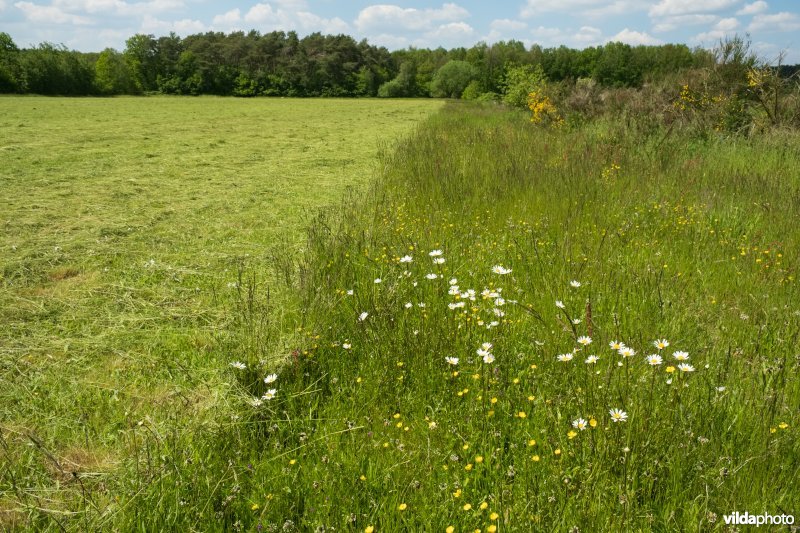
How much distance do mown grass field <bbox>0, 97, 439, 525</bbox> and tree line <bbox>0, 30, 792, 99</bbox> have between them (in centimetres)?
A: 5220

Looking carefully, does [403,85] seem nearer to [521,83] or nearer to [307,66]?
[307,66]

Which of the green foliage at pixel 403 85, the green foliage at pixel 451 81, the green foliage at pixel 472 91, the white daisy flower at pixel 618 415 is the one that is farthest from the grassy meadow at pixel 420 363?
the green foliage at pixel 451 81

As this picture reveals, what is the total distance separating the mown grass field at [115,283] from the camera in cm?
234

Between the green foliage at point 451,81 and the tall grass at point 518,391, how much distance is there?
70525 mm

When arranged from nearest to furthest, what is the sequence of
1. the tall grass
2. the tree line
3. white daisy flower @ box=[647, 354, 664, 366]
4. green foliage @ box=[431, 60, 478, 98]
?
the tall grass
white daisy flower @ box=[647, 354, 664, 366]
the tree line
green foliage @ box=[431, 60, 478, 98]

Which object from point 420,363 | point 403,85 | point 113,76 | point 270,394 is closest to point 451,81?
point 403,85

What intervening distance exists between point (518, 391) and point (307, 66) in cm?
7302

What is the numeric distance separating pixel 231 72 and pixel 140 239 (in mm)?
68700

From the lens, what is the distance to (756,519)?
161cm

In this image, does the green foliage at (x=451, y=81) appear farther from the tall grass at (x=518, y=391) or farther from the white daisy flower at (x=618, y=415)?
the white daisy flower at (x=618, y=415)

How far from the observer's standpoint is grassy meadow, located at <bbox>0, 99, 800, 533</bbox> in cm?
182

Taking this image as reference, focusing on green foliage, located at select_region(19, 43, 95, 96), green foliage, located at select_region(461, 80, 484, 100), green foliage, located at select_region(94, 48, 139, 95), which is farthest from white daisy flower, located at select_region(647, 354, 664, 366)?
green foliage, located at select_region(461, 80, 484, 100)

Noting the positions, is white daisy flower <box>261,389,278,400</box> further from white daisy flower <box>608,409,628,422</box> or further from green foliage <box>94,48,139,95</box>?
green foliage <box>94,48,139,95</box>

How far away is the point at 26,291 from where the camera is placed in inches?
158
